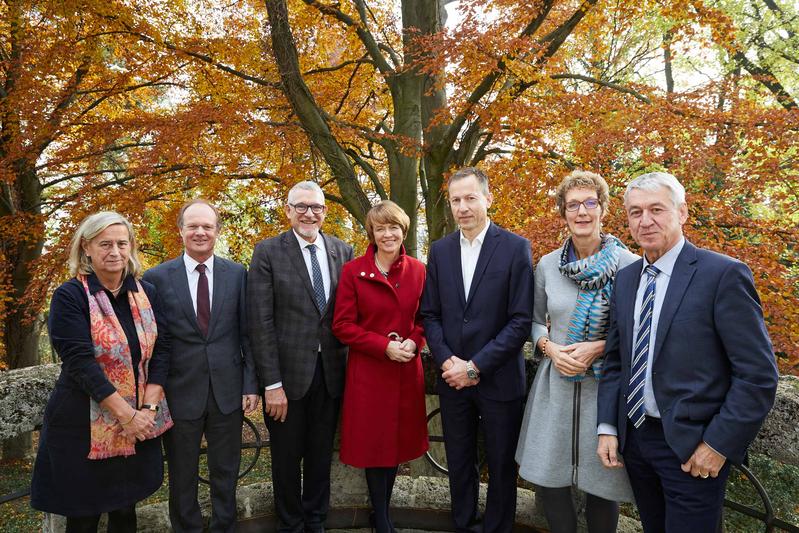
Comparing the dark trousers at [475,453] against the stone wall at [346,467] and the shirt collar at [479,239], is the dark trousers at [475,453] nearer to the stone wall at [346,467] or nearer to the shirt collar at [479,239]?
the stone wall at [346,467]

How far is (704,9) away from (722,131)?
1.57 m

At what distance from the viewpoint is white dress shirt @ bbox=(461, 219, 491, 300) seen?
2725mm

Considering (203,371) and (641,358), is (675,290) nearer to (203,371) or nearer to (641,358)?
(641,358)

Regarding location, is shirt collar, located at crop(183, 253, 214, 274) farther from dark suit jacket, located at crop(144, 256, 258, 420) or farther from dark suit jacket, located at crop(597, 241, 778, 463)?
dark suit jacket, located at crop(597, 241, 778, 463)

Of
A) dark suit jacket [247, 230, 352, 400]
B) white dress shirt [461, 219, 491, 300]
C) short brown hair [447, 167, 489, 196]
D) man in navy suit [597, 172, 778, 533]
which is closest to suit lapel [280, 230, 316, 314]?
dark suit jacket [247, 230, 352, 400]

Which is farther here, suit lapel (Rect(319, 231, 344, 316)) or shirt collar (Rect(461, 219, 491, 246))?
suit lapel (Rect(319, 231, 344, 316))

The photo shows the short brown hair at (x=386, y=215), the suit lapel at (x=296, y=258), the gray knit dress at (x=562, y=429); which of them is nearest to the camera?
the gray knit dress at (x=562, y=429)

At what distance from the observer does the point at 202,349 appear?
8.68 feet

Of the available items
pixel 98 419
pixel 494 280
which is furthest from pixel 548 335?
pixel 98 419

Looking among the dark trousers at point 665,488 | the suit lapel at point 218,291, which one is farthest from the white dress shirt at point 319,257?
the dark trousers at point 665,488

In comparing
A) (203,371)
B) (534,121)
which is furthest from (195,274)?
(534,121)

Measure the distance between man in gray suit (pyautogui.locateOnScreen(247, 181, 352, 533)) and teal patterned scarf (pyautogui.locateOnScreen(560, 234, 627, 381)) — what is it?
1.29 meters

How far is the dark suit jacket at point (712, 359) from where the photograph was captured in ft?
5.63

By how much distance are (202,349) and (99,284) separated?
1.87 feet
